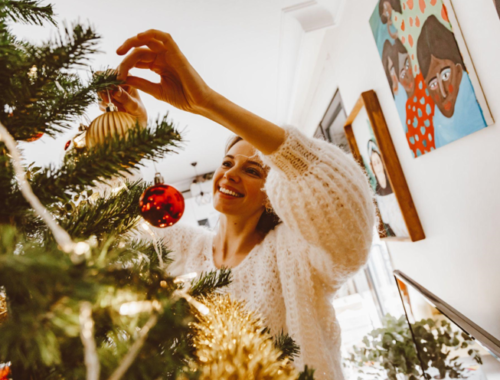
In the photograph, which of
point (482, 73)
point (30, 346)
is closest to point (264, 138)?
point (30, 346)

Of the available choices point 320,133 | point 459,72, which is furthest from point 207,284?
point 320,133

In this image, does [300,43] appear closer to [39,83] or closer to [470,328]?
[470,328]

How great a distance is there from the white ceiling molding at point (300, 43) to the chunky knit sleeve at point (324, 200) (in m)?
1.63

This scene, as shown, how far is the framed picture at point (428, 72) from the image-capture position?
2.85 feet

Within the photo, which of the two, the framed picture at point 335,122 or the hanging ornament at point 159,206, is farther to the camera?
the framed picture at point 335,122

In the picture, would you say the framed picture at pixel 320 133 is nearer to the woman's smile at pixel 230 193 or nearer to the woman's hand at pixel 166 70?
the woman's smile at pixel 230 193

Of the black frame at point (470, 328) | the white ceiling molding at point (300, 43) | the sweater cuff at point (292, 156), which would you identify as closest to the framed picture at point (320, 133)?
the white ceiling molding at point (300, 43)

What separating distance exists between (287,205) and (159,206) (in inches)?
13.2

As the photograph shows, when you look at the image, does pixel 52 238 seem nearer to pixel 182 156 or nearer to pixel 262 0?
pixel 262 0

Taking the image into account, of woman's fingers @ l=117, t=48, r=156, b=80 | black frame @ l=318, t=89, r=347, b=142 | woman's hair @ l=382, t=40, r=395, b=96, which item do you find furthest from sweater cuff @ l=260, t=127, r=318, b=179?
black frame @ l=318, t=89, r=347, b=142

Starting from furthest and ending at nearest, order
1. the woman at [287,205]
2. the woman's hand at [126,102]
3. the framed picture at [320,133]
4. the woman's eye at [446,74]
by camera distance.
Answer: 1. the framed picture at [320,133]
2. the woman's eye at [446,74]
3. the woman at [287,205]
4. the woman's hand at [126,102]

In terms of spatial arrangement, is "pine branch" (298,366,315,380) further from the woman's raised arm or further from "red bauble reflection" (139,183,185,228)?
the woman's raised arm

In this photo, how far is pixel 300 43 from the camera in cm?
223

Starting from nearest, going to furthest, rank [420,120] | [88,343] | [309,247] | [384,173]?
[88,343]
[309,247]
[420,120]
[384,173]
